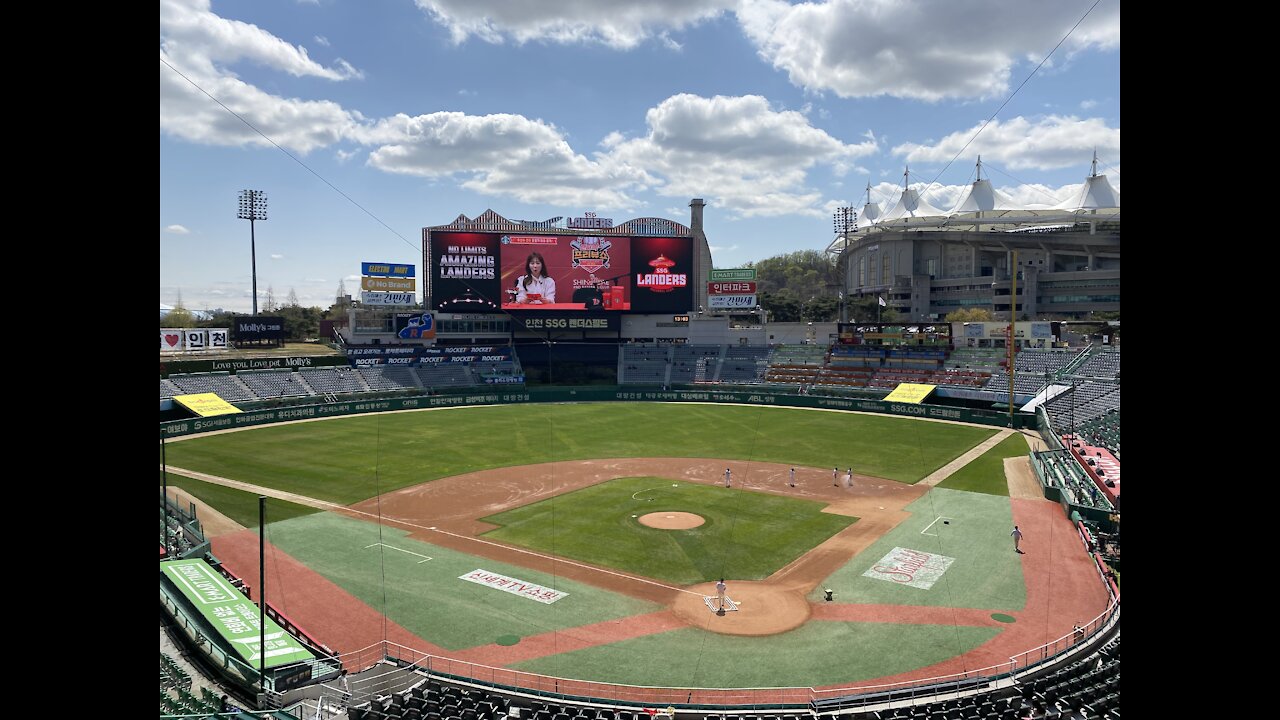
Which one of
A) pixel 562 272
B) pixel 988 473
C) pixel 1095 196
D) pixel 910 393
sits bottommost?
pixel 988 473

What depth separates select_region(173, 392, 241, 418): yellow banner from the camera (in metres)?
61.7

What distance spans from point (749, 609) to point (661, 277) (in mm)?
69636

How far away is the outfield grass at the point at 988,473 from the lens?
41500 millimetres

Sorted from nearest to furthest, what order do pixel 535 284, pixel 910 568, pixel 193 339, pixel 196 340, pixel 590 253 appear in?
1. pixel 910 568
2. pixel 193 339
3. pixel 196 340
4. pixel 535 284
5. pixel 590 253

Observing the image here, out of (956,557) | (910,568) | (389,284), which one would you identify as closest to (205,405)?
(389,284)

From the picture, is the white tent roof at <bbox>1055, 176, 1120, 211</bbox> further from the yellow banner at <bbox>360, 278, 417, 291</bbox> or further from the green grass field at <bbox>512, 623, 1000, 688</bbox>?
the green grass field at <bbox>512, 623, 1000, 688</bbox>

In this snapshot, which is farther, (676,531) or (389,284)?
(389,284)

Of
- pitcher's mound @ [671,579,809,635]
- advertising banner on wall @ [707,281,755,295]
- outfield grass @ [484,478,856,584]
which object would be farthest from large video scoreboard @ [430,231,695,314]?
pitcher's mound @ [671,579,809,635]

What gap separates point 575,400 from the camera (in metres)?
81.2

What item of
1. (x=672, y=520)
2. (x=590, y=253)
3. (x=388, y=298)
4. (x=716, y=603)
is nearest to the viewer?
(x=716, y=603)

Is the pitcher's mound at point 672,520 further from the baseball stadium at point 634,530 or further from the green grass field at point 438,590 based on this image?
the green grass field at point 438,590

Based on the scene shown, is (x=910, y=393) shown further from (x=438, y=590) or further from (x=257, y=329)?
(x=257, y=329)
